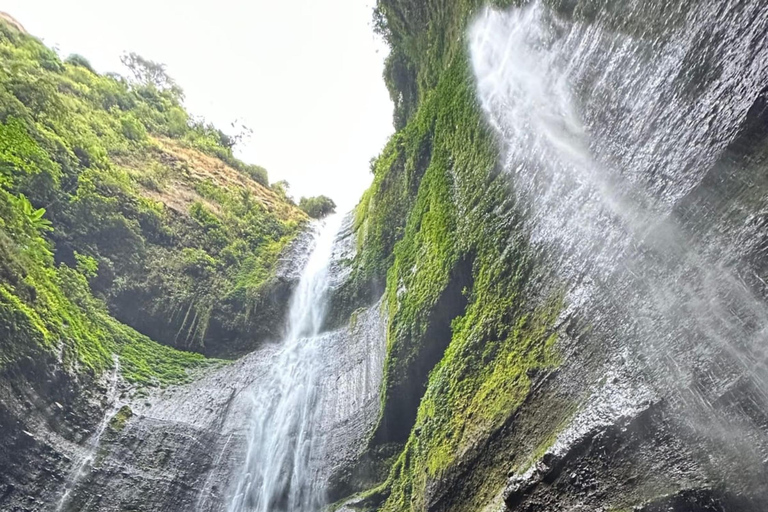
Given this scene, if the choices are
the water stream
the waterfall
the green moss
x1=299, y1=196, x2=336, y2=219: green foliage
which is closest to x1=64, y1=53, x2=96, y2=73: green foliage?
x1=299, y1=196, x2=336, y2=219: green foliage

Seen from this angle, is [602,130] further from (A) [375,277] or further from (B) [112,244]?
(B) [112,244]

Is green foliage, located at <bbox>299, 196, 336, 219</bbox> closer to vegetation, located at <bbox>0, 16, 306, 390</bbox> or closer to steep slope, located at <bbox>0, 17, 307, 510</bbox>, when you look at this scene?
steep slope, located at <bbox>0, 17, 307, 510</bbox>

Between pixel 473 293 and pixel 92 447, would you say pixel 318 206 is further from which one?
pixel 473 293

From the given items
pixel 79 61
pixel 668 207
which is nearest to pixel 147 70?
pixel 79 61

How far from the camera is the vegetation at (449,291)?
493cm

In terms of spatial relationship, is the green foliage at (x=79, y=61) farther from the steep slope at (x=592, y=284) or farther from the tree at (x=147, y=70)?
the steep slope at (x=592, y=284)

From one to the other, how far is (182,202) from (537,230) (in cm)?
1244

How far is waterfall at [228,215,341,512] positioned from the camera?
759 cm

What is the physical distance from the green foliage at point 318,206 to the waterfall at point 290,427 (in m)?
9.61

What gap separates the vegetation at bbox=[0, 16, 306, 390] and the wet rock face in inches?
42.7

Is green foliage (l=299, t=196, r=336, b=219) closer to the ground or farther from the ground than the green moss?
farther from the ground

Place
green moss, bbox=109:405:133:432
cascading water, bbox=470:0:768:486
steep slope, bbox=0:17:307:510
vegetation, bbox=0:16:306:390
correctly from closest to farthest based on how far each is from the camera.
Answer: cascading water, bbox=470:0:768:486
steep slope, bbox=0:17:307:510
green moss, bbox=109:405:133:432
vegetation, bbox=0:16:306:390

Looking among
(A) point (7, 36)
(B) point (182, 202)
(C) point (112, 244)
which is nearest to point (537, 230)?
(C) point (112, 244)

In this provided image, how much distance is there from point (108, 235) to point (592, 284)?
1145 centimetres
